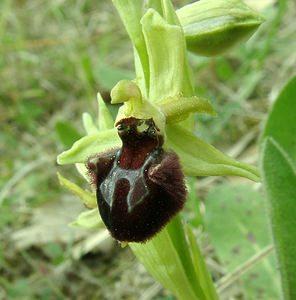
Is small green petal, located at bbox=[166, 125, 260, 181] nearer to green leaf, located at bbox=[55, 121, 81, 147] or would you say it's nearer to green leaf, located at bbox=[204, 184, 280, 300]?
green leaf, located at bbox=[204, 184, 280, 300]

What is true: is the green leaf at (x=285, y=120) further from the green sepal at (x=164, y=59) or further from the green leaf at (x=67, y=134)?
the green leaf at (x=67, y=134)

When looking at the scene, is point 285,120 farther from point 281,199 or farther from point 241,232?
point 281,199

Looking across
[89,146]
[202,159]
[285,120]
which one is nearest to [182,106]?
[202,159]

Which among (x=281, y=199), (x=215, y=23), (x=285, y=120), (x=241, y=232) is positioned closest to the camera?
(x=281, y=199)

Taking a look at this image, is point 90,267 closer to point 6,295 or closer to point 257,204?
point 6,295

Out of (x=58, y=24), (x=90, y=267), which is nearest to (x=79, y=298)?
(x=90, y=267)

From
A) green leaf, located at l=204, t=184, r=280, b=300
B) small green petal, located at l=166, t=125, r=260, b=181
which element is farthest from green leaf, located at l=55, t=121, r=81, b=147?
small green petal, located at l=166, t=125, r=260, b=181

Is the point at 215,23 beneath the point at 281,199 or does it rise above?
above
